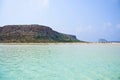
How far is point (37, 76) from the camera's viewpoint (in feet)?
44.4

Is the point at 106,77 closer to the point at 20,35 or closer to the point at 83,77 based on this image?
the point at 83,77

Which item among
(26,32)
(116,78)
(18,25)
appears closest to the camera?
(116,78)

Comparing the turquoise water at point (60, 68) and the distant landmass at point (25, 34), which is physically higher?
the distant landmass at point (25, 34)

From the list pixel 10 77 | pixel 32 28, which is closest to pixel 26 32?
pixel 32 28

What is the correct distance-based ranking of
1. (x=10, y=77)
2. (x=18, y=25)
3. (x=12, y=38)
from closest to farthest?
(x=10, y=77), (x=12, y=38), (x=18, y=25)

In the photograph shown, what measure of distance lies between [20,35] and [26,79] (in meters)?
128

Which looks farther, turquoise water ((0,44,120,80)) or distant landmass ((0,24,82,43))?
distant landmass ((0,24,82,43))

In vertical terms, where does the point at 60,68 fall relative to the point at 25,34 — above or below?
below

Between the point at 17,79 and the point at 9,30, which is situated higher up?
the point at 9,30

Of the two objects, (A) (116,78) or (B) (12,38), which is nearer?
(A) (116,78)

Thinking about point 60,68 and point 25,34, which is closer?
point 60,68

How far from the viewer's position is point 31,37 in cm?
13812

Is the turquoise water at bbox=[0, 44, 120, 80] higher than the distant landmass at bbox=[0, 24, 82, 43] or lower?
lower

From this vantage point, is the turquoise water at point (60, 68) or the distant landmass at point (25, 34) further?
the distant landmass at point (25, 34)
